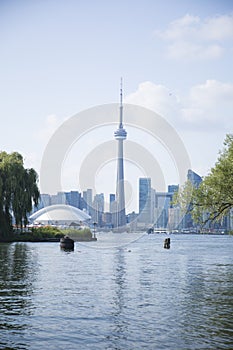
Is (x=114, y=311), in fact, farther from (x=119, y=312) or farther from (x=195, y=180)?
(x=195, y=180)

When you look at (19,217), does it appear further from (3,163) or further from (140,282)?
(140,282)

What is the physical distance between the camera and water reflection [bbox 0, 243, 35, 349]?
1935 cm

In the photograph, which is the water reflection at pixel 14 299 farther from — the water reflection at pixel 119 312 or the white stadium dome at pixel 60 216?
the white stadium dome at pixel 60 216

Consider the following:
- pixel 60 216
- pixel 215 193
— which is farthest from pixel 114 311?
pixel 60 216

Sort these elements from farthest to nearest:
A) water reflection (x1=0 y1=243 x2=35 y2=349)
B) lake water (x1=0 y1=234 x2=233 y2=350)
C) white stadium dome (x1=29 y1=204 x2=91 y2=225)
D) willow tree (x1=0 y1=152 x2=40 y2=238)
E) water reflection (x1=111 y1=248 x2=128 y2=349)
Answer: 1. white stadium dome (x1=29 y1=204 x2=91 y2=225)
2. willow tree (x1=0 y1=152 x2=40 y2=238)
3. water reflection (x1=0 y1=243 x2=35 y2=349)
4. water reflection (x1=111 y1=248 x2=128 y2=349)
5. lake water (x1=0 y1=234 x2=233 y2=350)

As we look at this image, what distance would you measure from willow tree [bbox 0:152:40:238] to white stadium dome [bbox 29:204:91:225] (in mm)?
84430

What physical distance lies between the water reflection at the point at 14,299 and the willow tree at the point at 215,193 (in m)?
14.5

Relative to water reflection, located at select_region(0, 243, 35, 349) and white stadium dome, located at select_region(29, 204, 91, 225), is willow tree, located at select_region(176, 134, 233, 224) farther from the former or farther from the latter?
white stadium dome, located at select_region(29, 204, 91, 225)

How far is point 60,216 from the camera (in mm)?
167250

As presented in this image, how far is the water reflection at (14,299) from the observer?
19352 mm

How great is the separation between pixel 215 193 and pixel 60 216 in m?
123

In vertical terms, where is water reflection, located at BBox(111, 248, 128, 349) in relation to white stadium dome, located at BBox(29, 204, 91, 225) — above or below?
below

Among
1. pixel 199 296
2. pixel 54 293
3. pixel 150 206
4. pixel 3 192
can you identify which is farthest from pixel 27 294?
pixel 150 206

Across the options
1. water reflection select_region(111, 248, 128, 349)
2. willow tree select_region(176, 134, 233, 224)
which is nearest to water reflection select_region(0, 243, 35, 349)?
water reflection select_region(111, 248, 128, 349)
